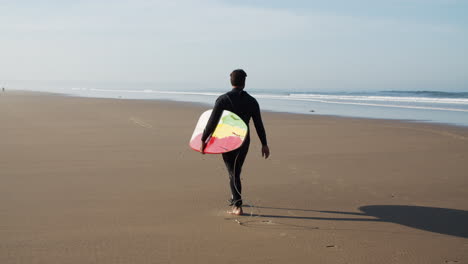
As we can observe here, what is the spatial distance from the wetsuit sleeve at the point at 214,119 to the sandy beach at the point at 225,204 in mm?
850

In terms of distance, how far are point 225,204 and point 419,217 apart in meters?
2.10

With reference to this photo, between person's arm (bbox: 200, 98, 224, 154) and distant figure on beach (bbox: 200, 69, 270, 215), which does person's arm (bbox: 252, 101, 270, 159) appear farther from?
person's arm (bbox: 200, 98, 224, 154)

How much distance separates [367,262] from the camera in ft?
12.0

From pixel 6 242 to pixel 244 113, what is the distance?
2532mm

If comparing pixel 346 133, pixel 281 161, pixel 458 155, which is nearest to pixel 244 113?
pixel 281 161

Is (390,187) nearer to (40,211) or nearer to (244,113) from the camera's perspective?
(244,113)

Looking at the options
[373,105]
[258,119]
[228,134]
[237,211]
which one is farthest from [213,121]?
[373,105]

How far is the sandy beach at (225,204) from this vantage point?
385 centimetres

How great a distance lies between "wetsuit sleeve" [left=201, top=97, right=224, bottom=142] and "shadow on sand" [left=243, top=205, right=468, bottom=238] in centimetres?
101

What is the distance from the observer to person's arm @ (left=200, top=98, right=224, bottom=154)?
480 centimetres

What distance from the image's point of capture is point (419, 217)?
4875mm

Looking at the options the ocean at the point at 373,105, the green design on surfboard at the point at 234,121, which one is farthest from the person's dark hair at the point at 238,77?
the ocean at the point at 373,105

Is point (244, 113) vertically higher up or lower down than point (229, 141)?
higher up

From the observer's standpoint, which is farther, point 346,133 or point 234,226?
point 346,133
